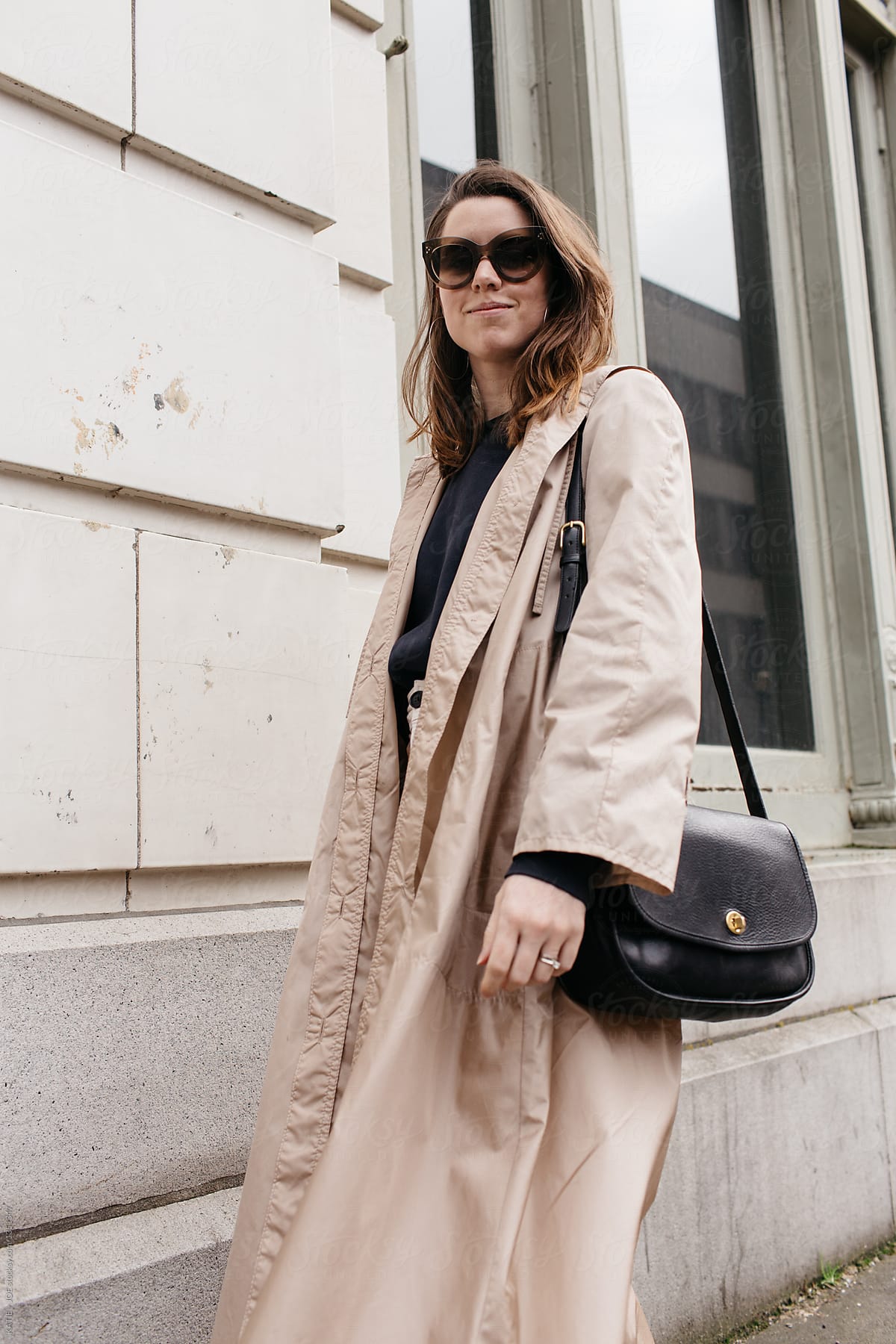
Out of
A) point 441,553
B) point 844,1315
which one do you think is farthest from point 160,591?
point 844,1315

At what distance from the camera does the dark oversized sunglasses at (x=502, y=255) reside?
169 centimetres

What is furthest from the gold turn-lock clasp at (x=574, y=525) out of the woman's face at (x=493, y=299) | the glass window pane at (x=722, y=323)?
the glass window pane at (x=722, y=323)

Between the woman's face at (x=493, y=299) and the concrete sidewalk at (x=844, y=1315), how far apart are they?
7.50 ft

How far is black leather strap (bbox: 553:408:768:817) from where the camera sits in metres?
1.47

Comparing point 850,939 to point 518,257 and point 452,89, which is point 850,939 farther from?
point 452,89

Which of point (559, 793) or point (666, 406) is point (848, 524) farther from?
point (559, 793)

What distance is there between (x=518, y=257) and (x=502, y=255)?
3cm

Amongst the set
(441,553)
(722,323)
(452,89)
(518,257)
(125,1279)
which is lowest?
(125,1279)

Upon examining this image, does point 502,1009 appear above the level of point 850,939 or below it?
above

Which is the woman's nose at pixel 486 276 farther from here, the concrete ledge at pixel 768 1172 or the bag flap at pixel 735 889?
the concrete ledge at pixel 768 1172

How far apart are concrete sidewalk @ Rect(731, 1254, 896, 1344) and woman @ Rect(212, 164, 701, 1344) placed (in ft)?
4.42

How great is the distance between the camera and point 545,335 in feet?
5.52

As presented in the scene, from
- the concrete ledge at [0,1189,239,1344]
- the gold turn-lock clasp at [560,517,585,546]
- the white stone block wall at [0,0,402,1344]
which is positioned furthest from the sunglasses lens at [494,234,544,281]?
the concrete ledge at [0,1189,239,1344]

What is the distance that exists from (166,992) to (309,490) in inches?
43.2
